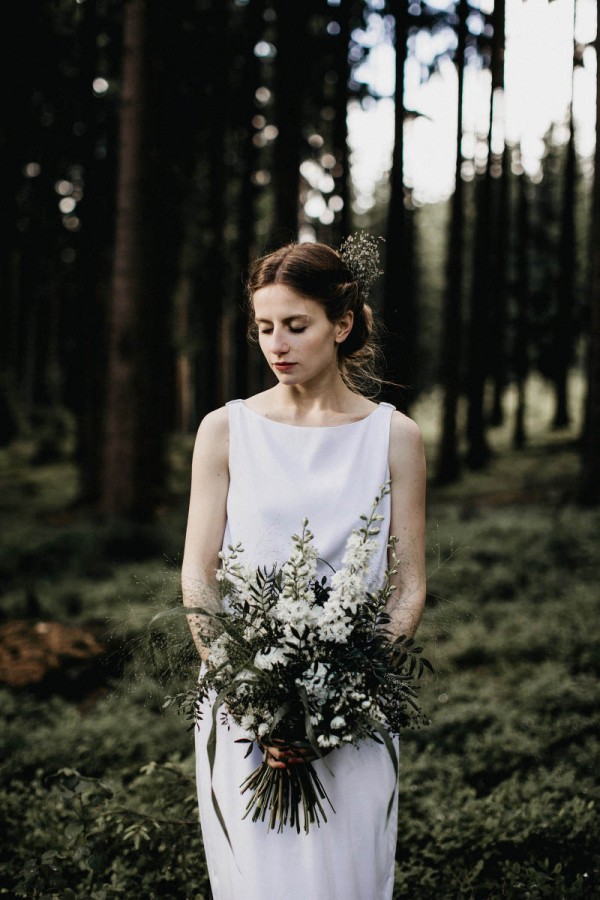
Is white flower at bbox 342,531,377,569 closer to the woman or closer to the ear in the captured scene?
the woman

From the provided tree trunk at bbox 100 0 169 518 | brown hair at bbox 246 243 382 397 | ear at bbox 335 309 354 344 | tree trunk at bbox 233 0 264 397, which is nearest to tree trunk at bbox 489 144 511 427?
tree trunk at bbox 233 0 264 397

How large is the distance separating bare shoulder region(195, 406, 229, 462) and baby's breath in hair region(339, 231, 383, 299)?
74cm

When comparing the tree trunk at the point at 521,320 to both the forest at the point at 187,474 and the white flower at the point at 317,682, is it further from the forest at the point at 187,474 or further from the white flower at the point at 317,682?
the white flower at the point at 317,682

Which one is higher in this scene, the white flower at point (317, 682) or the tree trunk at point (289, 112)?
the tree trunk at point (289, 112)

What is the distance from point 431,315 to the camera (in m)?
44.7

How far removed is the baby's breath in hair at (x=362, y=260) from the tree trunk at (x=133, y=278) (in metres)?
8.11

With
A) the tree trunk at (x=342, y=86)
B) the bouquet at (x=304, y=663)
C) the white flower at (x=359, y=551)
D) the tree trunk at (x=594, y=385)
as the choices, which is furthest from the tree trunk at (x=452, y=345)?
the bouquet at (x=304, y=663)

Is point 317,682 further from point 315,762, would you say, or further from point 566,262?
point 566,262

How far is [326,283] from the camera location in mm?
2662

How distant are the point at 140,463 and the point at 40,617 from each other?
139 inches

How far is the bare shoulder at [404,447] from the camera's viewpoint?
2715 millimetres

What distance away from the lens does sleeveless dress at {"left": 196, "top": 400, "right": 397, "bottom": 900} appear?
2.54 meters

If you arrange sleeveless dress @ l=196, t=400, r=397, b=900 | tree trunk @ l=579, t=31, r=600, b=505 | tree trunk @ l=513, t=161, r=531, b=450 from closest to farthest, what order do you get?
sleeveless dress @ l=196, t=400, r=397, b=900 → tree trunk @ l=579, t=31, r=600, b=505 → tree trunk @ l=513, t=161, r=531, b=450

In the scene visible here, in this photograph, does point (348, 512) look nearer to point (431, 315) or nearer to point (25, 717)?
point (25, 717)
